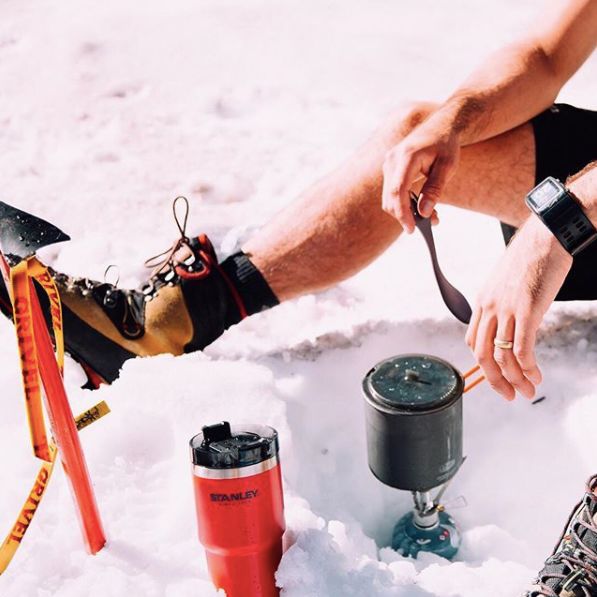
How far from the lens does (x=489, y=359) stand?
5.32 ft

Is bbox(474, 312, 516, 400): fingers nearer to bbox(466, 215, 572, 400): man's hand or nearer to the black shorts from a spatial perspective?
bbox(466, 215, 572, 400): man's hand

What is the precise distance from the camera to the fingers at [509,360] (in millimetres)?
1580

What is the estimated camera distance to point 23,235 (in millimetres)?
1417

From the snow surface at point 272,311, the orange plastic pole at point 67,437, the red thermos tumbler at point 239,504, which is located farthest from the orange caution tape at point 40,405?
the red thermos tumbler at point 239,504

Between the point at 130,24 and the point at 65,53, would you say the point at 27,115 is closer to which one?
the point at 65,53

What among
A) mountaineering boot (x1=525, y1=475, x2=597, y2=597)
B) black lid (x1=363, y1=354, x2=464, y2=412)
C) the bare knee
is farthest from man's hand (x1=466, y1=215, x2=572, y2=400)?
the bare knee

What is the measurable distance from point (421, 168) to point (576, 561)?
932 mm

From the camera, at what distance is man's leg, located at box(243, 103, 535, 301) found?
2.16m

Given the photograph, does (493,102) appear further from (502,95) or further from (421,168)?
(421,168)

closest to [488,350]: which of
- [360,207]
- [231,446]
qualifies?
[231,446]

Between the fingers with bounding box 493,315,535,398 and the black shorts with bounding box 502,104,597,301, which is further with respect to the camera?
the black shorts with bounding box 502,104,597,301

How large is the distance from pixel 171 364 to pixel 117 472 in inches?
16.0

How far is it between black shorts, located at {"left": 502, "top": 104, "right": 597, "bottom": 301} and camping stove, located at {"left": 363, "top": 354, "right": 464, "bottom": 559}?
0.52 m

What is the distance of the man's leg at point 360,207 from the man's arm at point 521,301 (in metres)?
0.48
